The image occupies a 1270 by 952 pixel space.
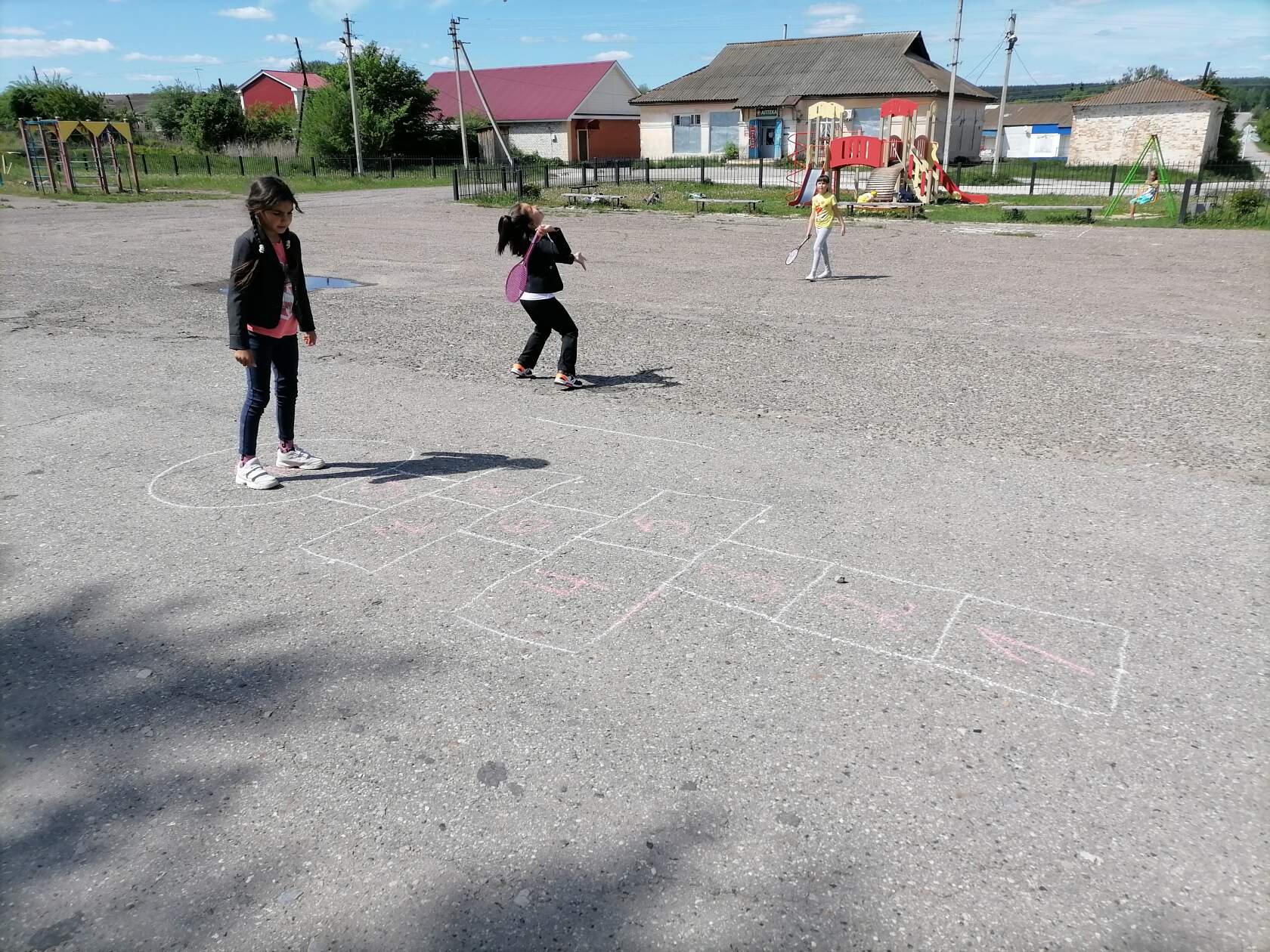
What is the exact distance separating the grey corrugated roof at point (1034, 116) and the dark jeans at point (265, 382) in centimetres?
8571

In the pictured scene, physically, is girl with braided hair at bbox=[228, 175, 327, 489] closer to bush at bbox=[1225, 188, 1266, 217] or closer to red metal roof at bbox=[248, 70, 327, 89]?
bush at bbox=[1225, 188, 1266, 217]

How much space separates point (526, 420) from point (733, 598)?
3.10 m

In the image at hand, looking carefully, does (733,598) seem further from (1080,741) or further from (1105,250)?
(1105,250)

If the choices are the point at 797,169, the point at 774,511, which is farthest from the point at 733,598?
the point at 797,169

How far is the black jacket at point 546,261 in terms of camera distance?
7.25 metres

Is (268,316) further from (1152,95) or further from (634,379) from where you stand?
(1152,95)

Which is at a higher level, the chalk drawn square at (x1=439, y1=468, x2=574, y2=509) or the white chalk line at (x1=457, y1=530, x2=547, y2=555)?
the chalk drawn square at (x1=439, y1=468, x2=574, y2=509)

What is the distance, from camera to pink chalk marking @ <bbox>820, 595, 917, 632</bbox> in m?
3.70

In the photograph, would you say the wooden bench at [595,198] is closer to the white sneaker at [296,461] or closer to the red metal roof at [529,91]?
the white sneaker at [296,461]

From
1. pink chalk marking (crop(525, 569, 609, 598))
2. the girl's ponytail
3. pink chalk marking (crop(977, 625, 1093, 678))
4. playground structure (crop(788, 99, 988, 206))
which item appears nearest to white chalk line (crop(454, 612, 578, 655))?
pink chalk marking (crop(525, 569, 609, 598))

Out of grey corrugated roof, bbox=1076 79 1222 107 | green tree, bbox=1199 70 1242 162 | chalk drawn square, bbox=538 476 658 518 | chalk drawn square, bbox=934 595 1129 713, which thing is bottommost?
chalk drawn square, bbox=934 595 1129 713

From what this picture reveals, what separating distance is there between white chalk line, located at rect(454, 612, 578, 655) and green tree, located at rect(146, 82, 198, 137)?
6898 centimetres

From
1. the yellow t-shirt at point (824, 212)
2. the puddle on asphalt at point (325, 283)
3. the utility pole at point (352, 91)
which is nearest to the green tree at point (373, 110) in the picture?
the utility pole at point (352, 91)

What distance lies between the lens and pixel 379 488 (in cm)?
524
